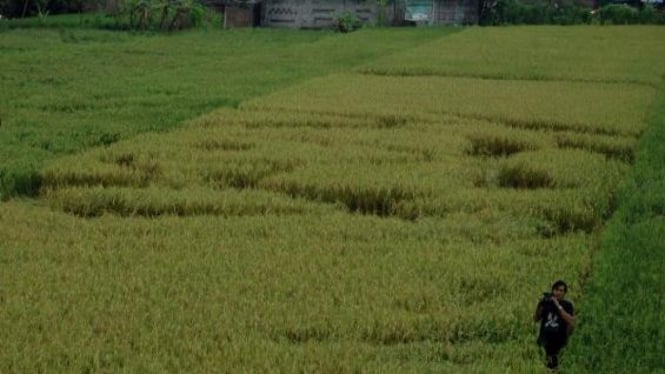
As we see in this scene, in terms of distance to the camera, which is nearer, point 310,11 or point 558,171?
point 558,171

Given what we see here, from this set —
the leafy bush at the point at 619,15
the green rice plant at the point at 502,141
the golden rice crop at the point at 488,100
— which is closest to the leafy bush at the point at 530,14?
the leafy bush at the point at 619,15

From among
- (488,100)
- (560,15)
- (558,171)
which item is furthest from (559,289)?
(560,15)

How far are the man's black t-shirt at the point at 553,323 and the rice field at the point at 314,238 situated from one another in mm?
107

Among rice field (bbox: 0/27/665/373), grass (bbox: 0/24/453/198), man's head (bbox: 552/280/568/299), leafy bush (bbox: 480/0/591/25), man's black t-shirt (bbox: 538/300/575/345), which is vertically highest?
leafy bush (bbox: 480/0/591/25)

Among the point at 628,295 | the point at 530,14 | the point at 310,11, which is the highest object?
the point at 530,14

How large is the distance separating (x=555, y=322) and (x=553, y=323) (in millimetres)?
12

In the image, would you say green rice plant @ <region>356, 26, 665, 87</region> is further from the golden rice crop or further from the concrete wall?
the concrete wall

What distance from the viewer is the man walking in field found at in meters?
3.87

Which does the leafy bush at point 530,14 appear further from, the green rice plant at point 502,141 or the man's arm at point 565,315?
the man's arm at point 565,315

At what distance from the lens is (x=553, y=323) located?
3910 mm

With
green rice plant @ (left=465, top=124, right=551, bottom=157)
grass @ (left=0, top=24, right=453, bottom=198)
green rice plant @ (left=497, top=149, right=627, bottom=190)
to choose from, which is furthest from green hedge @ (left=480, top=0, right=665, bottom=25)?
green rice plant @ (left=497, top=149, right=627, bottom=190)

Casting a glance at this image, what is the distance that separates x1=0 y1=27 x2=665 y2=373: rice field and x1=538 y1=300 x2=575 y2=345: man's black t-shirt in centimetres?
11

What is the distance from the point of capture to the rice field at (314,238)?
4.03 metres

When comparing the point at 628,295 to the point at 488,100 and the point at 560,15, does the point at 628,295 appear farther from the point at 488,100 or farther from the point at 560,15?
the point at 560,15
